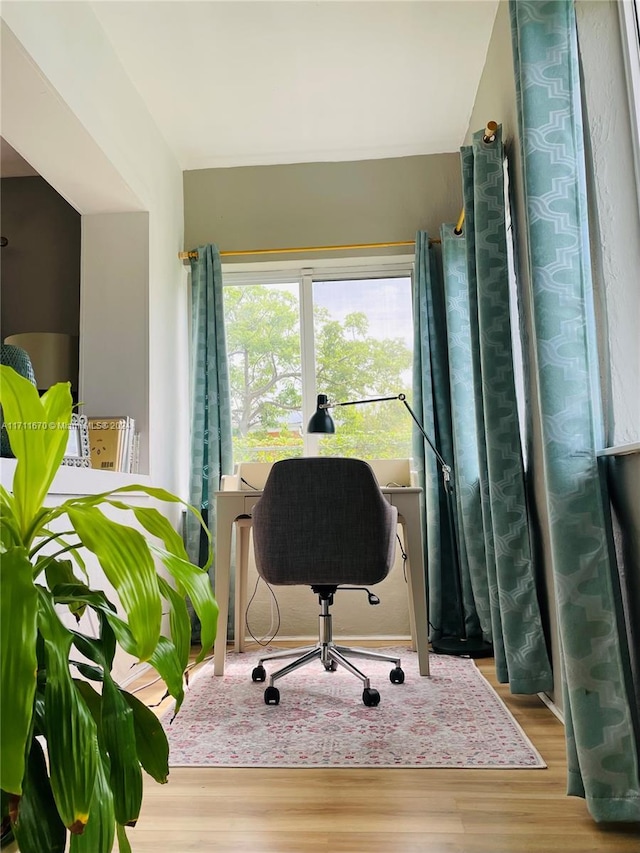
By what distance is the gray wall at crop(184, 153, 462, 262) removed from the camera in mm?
3434

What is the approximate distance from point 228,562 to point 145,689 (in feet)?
1.85

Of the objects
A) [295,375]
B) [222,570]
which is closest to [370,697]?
[222,570]

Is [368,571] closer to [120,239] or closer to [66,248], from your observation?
[120,239]

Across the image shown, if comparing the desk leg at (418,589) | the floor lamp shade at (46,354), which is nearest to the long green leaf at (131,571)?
the desk leg at (418,589)

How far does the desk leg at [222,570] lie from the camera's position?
8.36 feet

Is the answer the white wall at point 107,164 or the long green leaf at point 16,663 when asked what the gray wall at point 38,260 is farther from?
the long green leaf at point 16,663

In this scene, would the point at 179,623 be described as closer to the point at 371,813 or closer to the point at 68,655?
the point at 68,655

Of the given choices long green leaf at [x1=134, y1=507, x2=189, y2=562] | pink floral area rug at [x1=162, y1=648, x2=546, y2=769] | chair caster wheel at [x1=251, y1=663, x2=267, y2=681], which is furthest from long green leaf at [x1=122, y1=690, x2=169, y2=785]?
chair caster wheel at [x1=251, y1=663, x2=267, y2=681]

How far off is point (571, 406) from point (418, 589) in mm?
1279

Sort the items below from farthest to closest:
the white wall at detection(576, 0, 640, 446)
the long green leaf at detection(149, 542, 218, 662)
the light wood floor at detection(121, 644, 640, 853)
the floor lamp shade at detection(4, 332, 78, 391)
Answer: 1. the floor lamp shade at detection(4, 332, 78, 391)
2. the white wall at detection(576, 0, 640, 446)
3. the light wood floor at detection(121, 644, 640, 853)
4. the long green leaf at detection(149, 542, 218, 662)

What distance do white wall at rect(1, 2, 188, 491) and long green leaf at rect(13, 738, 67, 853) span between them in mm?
1933

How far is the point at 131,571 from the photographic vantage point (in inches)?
31.1

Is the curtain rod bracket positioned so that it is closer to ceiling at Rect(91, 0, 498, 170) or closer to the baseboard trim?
ceiling at Rect(91, 0, 498, 170)

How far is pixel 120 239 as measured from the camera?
295 centimetres
